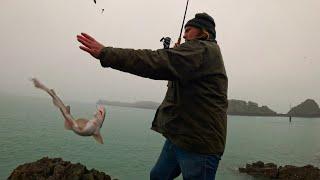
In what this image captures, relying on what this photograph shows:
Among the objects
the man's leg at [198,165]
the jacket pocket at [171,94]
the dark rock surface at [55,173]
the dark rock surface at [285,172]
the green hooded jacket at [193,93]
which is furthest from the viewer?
the dark rock surface at [285,172]

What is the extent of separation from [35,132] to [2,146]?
90.1 ft

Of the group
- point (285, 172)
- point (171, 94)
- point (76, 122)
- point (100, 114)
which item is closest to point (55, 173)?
point (171, 94)

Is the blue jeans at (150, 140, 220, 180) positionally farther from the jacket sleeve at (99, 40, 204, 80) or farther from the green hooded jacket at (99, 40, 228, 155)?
the jacket sleeve at (99, 40, 204, 80)

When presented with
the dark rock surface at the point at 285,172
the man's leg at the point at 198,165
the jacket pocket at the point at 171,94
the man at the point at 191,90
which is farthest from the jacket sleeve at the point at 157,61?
the dark rock surface at the point at 285,172

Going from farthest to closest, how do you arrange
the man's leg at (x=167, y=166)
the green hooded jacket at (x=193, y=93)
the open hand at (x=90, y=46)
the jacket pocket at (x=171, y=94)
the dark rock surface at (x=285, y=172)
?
the dark rock surface at (x=285, y=172) → the man's leg at (x=167, y=166) → the jacket pocket at (x=171, y=94) → the green hooded jacket at (x=193, y=93) → the open hand at (x=90, y=46)

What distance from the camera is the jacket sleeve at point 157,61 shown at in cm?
428

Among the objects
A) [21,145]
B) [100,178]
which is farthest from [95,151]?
[100,178]

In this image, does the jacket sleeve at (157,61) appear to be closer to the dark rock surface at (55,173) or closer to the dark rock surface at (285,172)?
the dark rock surface at (55,173)

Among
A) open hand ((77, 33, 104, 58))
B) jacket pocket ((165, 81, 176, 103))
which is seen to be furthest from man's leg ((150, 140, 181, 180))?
open hand ((77, 33, 104, 58))

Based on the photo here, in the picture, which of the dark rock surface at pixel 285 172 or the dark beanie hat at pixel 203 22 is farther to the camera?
the dark rock surface at pixel 285 172

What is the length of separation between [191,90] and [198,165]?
3.06ft

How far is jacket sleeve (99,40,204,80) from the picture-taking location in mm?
4281

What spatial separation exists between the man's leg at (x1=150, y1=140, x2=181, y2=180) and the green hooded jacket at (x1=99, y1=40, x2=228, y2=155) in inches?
13.8

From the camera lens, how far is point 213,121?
5.01 m
